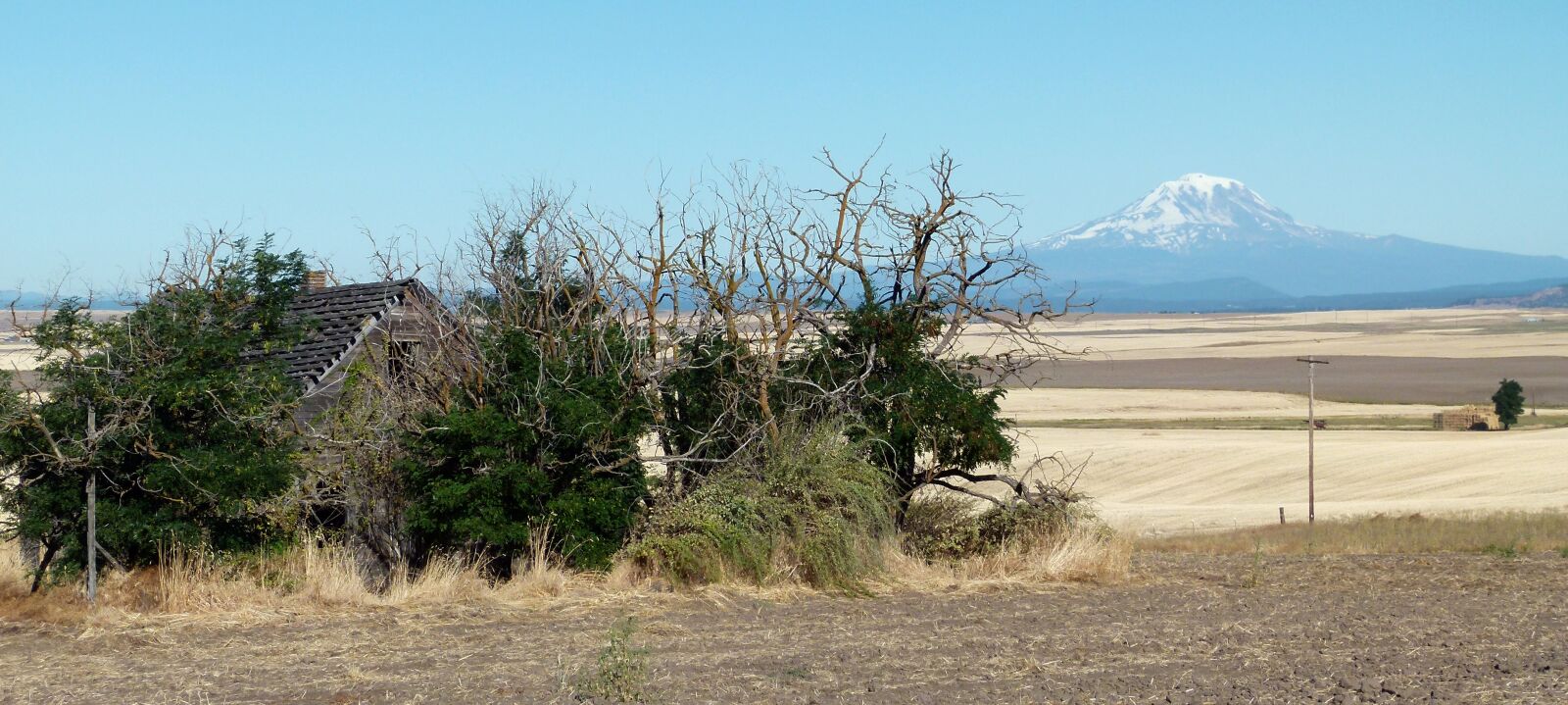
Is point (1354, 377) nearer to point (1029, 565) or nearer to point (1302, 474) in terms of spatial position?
point (1302, 474)

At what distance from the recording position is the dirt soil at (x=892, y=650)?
8.58 metres

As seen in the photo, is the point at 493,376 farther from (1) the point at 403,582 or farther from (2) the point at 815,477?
(2) the point at 815,477

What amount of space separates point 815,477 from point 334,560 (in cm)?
410

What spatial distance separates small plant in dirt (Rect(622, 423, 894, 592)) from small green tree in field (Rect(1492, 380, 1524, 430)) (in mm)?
51910

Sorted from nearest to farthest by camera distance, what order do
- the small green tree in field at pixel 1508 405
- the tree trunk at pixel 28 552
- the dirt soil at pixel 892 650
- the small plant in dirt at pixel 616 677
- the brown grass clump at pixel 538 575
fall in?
the small plant in dirt at pixel 616 677 → the dirt soil at pixel 892 650 → the brown grass clump at pixel 538 575 → the tree trunk at pixel 28 552 → the small green tree in field at pixel 1508 405

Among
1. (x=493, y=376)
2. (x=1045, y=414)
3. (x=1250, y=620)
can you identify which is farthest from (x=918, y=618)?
(x=1045, y=414)

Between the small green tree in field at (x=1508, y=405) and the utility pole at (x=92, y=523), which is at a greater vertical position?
the utility pole at (x=92, y=523)

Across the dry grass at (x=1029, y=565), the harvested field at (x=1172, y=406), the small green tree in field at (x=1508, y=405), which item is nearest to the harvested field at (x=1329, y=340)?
the harvested field at (x=1172, y=406)

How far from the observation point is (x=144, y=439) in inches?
461

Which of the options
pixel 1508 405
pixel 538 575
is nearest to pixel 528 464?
pixel 538 575

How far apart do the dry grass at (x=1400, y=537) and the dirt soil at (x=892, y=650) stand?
4207 millimetres

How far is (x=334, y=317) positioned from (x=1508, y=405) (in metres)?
53.1

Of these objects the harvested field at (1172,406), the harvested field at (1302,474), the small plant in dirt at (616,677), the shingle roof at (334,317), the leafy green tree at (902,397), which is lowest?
the harvested field at (1302,474)

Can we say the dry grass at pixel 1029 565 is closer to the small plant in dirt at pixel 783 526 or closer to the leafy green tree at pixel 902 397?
the small plant in dirt at pixel 783 526
